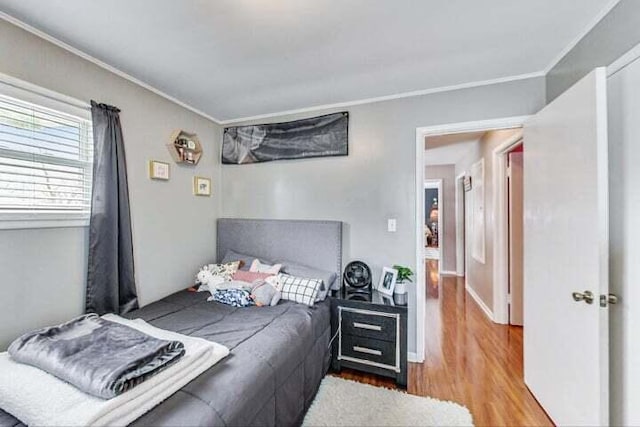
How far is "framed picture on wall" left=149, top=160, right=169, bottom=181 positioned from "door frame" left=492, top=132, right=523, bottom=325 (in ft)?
11.6

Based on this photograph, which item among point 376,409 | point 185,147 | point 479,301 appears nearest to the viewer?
point 376,409

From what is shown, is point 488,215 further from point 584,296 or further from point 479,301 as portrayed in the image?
point 584,296

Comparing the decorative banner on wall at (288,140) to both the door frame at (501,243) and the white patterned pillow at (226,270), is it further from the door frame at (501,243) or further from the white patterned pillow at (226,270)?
the door frame at (501,243)

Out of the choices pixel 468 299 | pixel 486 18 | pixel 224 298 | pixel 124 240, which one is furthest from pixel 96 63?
pixel 468 299

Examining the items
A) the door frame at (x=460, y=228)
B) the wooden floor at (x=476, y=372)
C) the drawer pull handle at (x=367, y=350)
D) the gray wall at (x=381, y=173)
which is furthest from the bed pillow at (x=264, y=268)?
the door frame at (x=460, y=228)

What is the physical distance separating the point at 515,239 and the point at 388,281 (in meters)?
1.97

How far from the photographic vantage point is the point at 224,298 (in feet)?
7.47

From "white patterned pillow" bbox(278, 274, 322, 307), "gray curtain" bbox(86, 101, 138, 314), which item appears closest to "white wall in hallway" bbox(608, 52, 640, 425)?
"white patterned pillow" bbox(278, 274, 322, 307)

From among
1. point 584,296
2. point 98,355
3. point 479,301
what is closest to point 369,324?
point 584,296

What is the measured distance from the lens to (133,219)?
2281 mm

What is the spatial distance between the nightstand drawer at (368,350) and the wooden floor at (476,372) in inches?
6.5

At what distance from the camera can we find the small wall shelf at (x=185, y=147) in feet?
8.63

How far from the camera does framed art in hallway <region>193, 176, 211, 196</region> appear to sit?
2918 millimetres

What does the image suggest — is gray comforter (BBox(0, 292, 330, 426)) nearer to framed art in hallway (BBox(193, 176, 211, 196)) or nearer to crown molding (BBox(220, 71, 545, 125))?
framed art in hallway (BBox(193, 176, 211, 196))
